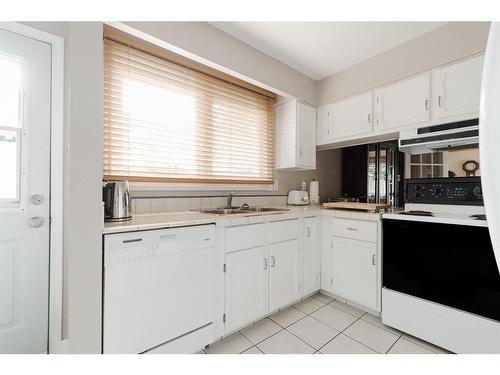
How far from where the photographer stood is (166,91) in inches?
72.7

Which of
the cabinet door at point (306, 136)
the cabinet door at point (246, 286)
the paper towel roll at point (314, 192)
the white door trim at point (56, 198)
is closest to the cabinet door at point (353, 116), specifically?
the cabinet door at point (306, 136)

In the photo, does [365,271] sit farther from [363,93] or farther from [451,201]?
[363,93]

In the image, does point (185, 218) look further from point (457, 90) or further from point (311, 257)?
point (457, 90)

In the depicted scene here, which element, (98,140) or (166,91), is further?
(166,91)

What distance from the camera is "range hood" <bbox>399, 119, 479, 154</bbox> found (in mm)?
1636

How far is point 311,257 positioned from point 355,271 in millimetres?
392

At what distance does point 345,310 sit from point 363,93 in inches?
81.6

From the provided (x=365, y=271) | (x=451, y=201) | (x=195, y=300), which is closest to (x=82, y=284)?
(x=195, y=300)

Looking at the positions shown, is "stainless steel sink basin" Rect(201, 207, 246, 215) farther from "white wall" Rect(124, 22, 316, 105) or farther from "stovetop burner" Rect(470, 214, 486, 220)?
"stovetop burner" Rect(470, 214, 486, 220)

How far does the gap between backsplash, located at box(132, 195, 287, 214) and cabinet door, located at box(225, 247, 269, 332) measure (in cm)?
66

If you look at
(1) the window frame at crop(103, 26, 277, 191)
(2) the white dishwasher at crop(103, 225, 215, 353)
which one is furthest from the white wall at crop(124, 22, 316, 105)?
(2) the white dishwasher at crop(103, 225, 215, 353)

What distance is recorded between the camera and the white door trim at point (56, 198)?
1375mm

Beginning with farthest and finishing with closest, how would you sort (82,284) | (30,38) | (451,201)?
(451,201) < (30,38) < (82,284)

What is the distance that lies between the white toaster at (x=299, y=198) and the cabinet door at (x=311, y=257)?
431 millimetres
